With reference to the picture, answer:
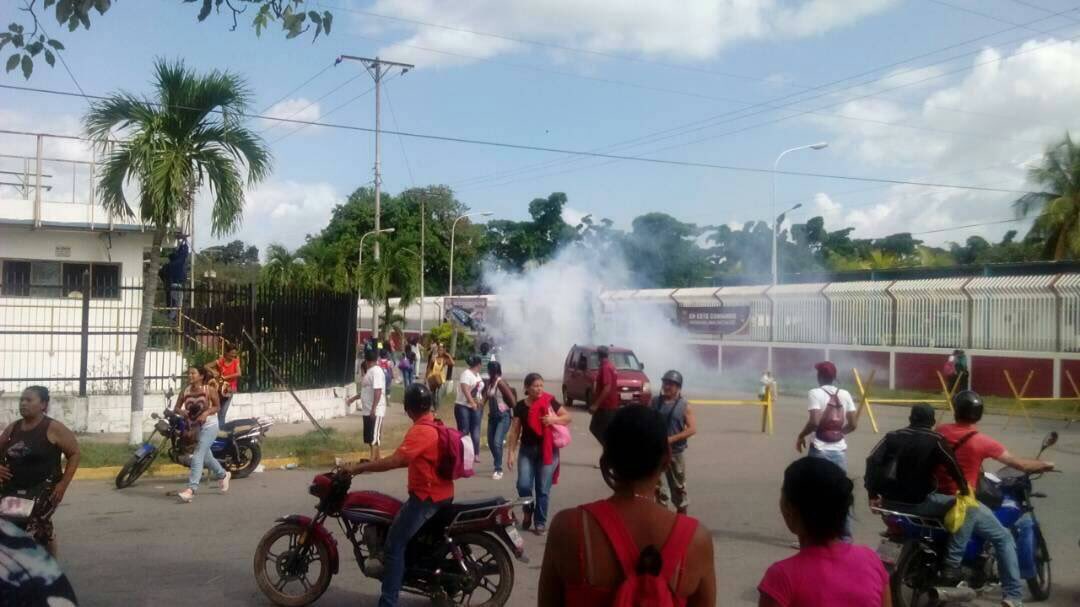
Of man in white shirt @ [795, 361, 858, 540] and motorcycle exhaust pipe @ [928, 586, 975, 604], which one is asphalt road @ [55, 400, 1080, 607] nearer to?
man in white shirt @ [795, 361, 858, 540]

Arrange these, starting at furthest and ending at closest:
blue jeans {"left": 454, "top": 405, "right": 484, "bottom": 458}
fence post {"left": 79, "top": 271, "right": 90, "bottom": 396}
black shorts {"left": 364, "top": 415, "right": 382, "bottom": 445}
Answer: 1. fence post {"left": 79, "top": 271, "right": 90, "bottom": 396}
2. black shorts {"left": 364, "top": 415, "right": 382, "bottom": 445}
3. blue jeans {"left": 454, "top": 405, "right": 484, "bottom": 458}

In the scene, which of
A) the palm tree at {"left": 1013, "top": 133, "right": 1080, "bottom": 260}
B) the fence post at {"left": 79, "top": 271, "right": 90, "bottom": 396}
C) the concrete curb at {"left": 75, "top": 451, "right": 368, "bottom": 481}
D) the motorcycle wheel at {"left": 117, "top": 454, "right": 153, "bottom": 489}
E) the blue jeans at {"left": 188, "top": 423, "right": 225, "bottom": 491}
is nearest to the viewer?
the blue jeans at {"left": 188, "top": 423, "right": 225, "bottom": 491}

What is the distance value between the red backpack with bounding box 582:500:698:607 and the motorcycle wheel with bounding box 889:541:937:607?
159 inches

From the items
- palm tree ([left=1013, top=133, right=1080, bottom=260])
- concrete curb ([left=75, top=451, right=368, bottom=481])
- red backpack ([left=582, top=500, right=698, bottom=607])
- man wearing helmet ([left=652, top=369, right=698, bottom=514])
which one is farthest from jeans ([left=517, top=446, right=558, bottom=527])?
palm tree ([left=1013, top=133, right=1080, bottom=260])

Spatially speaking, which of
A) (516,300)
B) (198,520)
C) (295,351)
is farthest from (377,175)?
(198,520)

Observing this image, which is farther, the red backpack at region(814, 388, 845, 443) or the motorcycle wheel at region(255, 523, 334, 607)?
the red backpack at region(814, 388, 845, 443)

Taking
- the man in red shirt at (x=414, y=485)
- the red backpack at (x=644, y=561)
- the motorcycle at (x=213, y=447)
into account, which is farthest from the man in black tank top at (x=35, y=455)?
A: the motorcycle at (x=213, y=447)

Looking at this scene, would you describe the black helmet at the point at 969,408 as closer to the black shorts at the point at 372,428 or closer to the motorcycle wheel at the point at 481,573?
the motorcycle wheel at the point at 481,573

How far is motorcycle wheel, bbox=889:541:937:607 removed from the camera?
Answer: 21.3 ft

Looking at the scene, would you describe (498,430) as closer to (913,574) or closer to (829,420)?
(829,420)

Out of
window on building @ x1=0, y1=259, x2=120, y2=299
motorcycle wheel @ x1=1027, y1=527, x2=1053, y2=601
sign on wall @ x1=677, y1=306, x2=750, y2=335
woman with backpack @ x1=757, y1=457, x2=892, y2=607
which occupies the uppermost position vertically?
window on building @ x1=0, y1=259, x2=120, y2=299

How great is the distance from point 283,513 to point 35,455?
4.04m

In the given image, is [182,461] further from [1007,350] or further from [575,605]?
[1007,350]

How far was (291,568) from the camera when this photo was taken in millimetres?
6898
